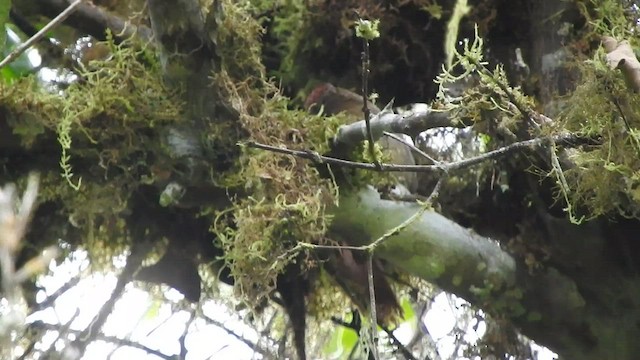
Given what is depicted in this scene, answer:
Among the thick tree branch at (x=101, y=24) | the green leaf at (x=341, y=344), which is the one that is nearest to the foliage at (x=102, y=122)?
the thick tree branch at (x=101, y=24)

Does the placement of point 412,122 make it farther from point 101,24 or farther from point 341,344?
point 341,344

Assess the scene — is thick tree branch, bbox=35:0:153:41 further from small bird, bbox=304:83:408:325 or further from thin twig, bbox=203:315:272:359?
thin twig, bbox=203:315:272:359

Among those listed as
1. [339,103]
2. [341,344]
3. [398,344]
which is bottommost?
[341,344]

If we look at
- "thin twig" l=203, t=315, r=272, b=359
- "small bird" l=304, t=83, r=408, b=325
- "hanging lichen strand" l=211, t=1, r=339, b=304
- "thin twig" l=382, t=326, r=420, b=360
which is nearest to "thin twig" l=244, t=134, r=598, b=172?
"hanging lichen strand" l=211, t=1, r=339, b=304

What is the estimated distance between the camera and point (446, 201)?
1.09 m

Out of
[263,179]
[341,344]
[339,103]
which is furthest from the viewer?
[341,344]

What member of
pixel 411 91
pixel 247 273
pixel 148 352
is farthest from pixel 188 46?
pixel 148 352

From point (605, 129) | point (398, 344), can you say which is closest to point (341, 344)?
point (398, 344)

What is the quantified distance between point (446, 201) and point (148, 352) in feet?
1.64

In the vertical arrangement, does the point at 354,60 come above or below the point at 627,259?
above

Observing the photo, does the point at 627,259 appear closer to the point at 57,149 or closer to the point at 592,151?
the point at 592,151

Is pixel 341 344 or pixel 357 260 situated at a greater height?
pixel 357 260

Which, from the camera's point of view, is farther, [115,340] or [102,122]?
[115,340]

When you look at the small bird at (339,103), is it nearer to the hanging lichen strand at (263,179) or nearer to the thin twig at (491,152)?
the hanging lichen strand at (263,179)
